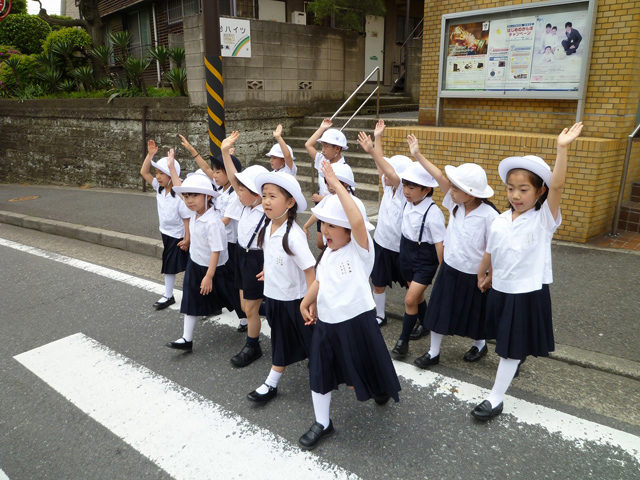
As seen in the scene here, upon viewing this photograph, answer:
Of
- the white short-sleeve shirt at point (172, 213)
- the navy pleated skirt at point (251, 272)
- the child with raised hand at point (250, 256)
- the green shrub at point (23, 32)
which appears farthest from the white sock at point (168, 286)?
the green shrub at point (23, 32)

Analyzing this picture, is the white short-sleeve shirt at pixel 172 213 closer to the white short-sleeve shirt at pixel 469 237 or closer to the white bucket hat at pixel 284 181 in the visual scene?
the white bucket hat at pixel 284 181

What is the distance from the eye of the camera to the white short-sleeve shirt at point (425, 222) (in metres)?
3.94

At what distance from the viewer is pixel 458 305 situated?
12.0ft

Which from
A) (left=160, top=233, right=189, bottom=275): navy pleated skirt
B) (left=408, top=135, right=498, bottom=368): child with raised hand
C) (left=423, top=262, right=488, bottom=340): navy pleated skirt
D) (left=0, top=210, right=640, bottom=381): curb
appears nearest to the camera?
(left=408, top=135, right=498, bottom=368): child with raised hand

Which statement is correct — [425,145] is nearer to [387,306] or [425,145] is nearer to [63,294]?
[387,306]

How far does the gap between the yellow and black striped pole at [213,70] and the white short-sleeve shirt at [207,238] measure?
3.52 meters

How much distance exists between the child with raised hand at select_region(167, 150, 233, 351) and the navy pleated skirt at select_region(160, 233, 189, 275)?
83 cm

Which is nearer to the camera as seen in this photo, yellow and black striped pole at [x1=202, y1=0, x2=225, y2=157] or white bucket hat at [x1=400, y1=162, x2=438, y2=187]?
white bucket hat at [x1=400, y1=162, x2=438, y2=187]

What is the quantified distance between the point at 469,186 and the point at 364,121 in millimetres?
7916

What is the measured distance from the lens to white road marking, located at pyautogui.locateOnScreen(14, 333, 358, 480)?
2871mm

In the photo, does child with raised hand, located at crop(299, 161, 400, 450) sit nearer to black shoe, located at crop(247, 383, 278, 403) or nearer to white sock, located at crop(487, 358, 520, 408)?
black shoe, located at crop(247, 383, 278, 403)

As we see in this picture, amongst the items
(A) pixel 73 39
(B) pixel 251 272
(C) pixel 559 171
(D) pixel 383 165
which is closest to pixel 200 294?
(B) pixel 251 272

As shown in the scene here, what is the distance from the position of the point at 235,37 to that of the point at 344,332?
9.17 m

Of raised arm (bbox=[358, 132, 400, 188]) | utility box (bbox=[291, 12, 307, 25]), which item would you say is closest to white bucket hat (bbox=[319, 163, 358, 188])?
raised arm (bbox=[358, 132, 400, 188])
